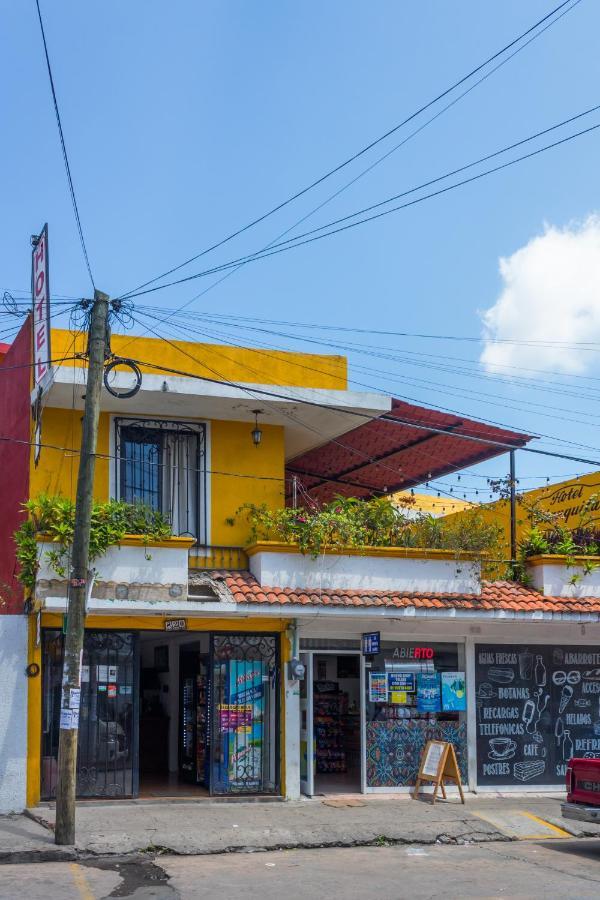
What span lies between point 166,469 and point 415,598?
15.3ft

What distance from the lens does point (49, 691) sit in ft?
52.2

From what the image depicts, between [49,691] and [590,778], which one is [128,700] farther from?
[590,778]

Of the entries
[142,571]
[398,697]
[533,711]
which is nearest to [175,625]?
[142,571]

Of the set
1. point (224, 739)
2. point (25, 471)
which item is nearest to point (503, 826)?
point (224, 739)

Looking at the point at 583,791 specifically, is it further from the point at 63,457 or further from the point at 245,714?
the point at 63,457

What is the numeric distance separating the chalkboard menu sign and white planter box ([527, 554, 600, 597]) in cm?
106

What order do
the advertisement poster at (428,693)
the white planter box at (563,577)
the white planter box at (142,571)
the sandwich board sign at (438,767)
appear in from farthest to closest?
1. the white planter box at (563,577)
2. the advertisement poster at (428,693)
3. the sandwich board sign at (438,767)
4. the white planter box at (142,571)

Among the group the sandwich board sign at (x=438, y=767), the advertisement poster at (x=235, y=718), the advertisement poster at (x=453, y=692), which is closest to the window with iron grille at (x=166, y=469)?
the advertisement poster at (x=235, y=718)

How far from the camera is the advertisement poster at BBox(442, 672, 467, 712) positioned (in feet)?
59.8

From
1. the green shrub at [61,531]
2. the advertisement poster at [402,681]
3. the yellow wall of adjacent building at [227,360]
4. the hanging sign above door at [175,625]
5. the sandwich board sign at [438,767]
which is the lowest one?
the sandwich board sign at [438,767]

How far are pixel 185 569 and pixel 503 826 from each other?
5.96 meters

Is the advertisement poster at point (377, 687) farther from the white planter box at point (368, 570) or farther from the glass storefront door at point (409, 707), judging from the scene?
the white planter box at point (368, 570)

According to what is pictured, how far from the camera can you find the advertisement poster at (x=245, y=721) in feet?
55.5

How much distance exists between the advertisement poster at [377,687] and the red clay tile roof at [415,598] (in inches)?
60.3
